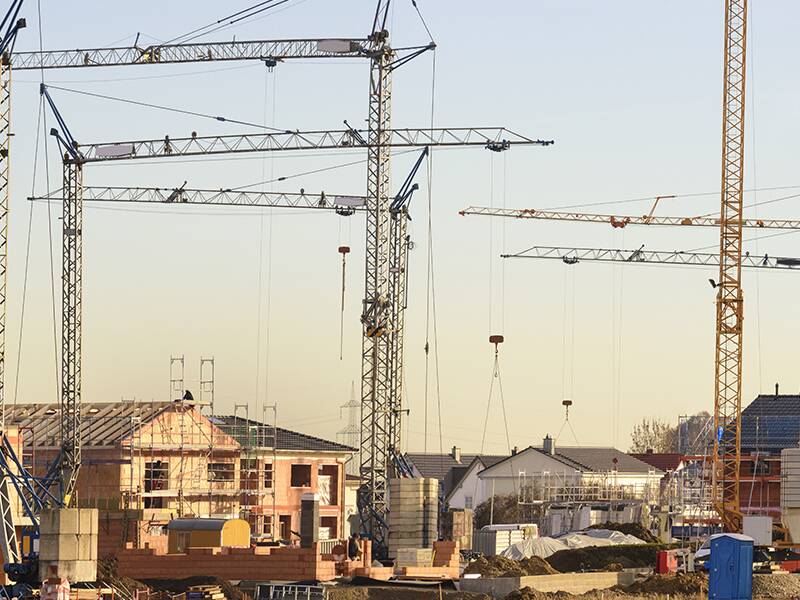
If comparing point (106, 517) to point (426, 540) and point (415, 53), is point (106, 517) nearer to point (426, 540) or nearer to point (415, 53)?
point (426, 540)

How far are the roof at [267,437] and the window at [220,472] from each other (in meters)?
1.49

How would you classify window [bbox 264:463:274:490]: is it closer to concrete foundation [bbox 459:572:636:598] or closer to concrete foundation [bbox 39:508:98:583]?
concrete foundation [bbox 459:572:636:598]

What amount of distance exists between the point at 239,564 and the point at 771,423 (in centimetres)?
4812

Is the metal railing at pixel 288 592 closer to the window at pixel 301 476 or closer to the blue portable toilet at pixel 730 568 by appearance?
the blue portable toilet at pixel 730 568

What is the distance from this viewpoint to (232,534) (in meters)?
56.2

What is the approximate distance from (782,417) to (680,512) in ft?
36.7

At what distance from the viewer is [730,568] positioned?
140ft

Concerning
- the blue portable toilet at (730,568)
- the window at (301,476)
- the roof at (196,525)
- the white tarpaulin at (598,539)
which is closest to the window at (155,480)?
the window at (301,476)

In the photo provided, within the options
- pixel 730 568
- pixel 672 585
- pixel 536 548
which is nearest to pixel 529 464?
pixel 536 548

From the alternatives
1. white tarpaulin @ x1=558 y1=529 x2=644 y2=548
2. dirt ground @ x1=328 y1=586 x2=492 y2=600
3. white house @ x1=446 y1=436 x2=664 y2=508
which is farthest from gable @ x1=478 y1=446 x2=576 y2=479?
dirt ground @ x1=328 y1=586 x2=492 y2=600

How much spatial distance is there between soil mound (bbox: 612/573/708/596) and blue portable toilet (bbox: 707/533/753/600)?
11.8ft

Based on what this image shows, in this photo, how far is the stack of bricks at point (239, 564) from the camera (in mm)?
49969

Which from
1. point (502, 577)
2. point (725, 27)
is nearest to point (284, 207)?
point (725, 27)

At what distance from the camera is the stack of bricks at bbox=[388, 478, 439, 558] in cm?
5906
